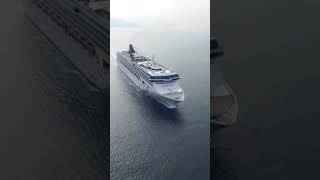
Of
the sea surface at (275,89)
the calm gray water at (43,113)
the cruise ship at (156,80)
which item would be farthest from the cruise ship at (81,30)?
the sea surface at (275,89)

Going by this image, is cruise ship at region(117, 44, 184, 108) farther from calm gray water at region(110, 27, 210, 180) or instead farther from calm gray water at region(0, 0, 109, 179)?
calm gray water at region(0, 0, 109, 179)

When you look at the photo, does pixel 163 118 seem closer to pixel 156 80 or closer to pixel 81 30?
pixel 156 80

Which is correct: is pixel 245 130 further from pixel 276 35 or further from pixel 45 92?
Result: pixel 45 92

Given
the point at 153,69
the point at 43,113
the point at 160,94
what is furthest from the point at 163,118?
the point at 43,113

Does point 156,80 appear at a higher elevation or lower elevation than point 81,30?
lower

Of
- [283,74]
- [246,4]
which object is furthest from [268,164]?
[246,4]

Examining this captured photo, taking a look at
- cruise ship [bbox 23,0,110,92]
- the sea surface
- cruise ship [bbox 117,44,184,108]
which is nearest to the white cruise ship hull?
cruise ship [bbox 117,44,184,108]

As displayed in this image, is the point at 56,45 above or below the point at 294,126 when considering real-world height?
above
